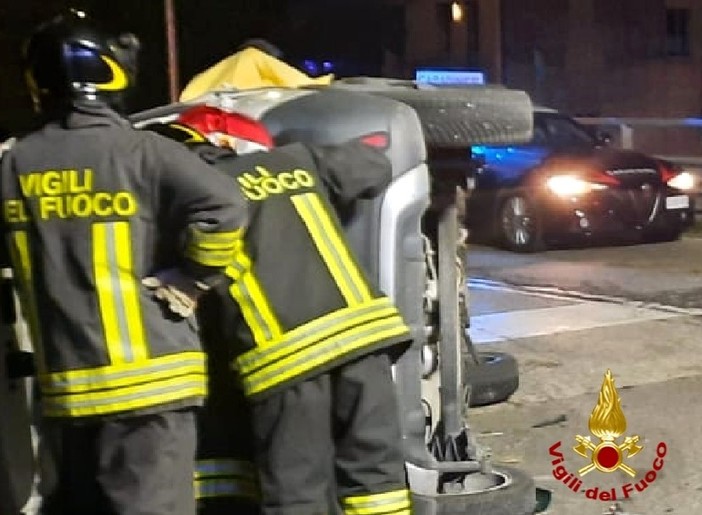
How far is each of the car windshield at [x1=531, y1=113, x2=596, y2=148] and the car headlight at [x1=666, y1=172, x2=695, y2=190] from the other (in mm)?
934

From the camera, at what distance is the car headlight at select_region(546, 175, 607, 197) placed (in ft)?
45.6

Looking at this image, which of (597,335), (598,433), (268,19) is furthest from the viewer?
(268,19)

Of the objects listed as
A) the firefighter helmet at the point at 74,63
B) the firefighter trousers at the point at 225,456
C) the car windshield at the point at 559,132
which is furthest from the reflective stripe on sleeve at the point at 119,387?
the car windshield at the point at 559,132

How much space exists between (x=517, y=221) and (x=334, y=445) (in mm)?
Answer: 10376

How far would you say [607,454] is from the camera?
5379mm

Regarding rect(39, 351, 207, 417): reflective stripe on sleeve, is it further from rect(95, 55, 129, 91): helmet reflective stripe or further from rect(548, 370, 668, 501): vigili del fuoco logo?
rect(548, 370, 668, 501): vigili del fuoco logo

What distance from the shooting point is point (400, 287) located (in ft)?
14.4

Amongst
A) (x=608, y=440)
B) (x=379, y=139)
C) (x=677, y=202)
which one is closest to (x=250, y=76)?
(x=379, y=139)

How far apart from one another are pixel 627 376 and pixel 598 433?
2777 mm

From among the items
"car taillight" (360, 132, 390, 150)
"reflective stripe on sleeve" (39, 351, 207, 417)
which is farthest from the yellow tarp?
"reflective stripe on sleeve" (39, 351, 207, 417)

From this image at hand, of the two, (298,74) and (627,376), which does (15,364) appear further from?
(627,376)

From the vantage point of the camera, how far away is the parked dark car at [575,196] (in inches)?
548

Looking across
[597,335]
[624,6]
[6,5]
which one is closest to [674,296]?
[597,335]

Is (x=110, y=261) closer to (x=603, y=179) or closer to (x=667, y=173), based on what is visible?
(x=603, y=179)
